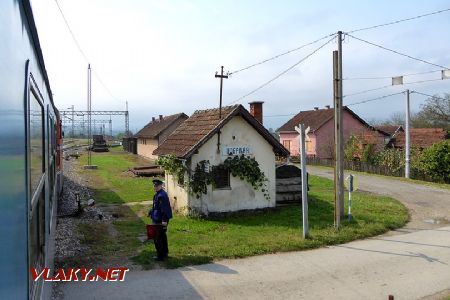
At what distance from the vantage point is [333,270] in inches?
342

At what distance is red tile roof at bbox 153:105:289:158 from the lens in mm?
13695

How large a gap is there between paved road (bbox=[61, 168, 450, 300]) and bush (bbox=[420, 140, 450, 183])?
644 inches

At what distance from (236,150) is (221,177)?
3.47 feet

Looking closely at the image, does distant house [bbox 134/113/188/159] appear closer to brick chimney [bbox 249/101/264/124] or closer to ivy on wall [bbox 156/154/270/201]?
brick chimney [bbox 249/101/264/124]

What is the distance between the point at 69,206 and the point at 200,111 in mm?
6296

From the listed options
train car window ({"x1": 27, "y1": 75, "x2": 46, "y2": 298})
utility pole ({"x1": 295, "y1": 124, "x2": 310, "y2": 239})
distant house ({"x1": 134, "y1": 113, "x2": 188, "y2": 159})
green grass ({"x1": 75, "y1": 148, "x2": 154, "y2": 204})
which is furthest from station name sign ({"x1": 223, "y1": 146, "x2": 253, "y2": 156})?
distant house ({"x1": 134, "y1": 113, "x2": 188, "y2": 159})

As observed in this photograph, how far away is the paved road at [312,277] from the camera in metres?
7.36

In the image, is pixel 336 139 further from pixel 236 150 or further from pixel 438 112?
pixel 438 112

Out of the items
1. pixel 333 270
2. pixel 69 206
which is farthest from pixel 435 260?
pixel 69 206

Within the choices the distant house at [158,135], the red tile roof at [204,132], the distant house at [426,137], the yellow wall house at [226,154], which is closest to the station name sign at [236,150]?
the yellow wall house at [226,154]

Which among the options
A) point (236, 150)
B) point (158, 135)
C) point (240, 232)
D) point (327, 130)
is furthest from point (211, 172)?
point (327, 130)

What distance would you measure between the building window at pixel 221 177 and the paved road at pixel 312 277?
473 cm

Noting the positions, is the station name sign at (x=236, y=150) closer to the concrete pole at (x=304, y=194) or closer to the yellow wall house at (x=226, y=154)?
the yellow wall house at (x=226, y=154)

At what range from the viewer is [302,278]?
821cm
